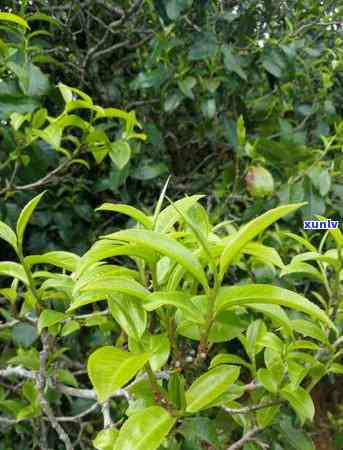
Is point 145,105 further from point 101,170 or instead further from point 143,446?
point 143,446

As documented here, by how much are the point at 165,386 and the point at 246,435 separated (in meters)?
0.22

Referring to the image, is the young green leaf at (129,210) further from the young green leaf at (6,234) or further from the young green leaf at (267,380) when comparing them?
the young green leaf at (267,380)

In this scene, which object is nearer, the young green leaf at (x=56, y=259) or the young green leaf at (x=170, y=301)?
the young green leaf at (x=170, y=301)

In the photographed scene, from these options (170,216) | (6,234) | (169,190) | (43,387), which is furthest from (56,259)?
(169,190)

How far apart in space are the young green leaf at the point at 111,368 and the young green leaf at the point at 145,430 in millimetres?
58

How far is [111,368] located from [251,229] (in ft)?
0.64

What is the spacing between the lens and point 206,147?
Result: 82.6 inches

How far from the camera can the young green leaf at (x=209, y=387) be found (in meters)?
0.59

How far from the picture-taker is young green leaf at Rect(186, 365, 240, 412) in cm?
59

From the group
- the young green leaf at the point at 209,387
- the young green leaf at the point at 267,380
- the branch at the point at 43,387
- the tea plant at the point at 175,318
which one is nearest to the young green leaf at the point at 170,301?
the tea plant at the point at 175,318

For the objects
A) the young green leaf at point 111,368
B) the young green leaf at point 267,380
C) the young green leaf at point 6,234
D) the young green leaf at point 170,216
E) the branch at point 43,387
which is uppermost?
the young green leaf at point 170,216

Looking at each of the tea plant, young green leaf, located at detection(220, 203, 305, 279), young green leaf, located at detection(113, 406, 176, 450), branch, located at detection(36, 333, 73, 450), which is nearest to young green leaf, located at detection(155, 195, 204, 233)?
the tea plant

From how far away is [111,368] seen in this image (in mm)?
527

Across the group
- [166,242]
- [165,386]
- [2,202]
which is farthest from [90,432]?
[166,242]
